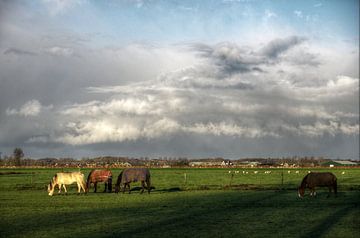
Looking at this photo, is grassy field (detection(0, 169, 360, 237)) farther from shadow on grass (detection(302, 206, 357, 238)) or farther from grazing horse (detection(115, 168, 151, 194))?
grazing horse (detection(115, 168, 151, 194))

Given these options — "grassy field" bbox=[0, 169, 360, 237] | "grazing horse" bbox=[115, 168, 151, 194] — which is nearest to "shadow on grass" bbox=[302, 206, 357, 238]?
"grassy field" bbox=[0, 169, 360, 237]

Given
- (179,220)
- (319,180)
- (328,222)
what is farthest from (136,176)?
(328,222)

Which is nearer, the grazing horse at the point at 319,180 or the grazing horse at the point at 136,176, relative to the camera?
the grazing horse at the point at 319,180

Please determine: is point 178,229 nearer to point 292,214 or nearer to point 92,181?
point 292,214

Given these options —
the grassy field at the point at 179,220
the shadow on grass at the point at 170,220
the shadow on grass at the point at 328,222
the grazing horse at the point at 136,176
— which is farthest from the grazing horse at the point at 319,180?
the grazing horse at the point at 136,176

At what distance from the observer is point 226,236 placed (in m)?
13.3

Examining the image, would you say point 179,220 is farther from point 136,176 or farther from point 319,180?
point 319,180

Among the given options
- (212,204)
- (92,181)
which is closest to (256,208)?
(212,204)

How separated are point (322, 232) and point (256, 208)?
24.2 feet

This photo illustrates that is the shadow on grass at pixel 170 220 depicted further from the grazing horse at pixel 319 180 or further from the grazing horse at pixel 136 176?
the grazing horse at pixel 136 176

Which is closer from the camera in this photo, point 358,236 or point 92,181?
point 358,236

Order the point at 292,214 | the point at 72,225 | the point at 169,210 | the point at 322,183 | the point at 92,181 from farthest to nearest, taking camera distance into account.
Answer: the point at 92,181
the point at 322,183
the point at 169,210
the point at 292,214
the point at 72,225

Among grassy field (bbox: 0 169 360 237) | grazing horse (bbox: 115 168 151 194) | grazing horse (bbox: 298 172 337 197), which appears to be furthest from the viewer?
grazing horse (bbox: 115 168 151 194)

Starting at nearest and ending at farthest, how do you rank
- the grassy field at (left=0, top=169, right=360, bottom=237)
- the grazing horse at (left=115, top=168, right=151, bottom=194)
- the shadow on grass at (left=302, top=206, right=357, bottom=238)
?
the shadow on grass at (left=302, top=206, right=357, bottom=238) → the grassy field at (left=0, top=169, right=360, bottom=237) → the grazing horse at (left=115, top=168, right=151, bottom=194)
